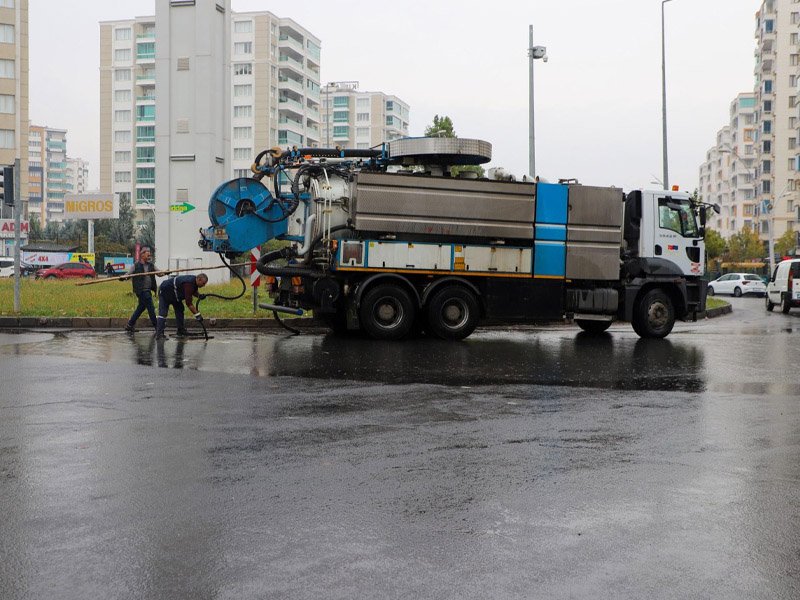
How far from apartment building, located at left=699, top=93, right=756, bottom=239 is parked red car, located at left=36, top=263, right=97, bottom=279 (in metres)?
82.1

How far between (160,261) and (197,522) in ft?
92.0

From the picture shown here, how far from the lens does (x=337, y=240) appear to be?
51.9 ft

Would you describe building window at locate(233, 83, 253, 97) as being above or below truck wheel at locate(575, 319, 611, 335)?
above

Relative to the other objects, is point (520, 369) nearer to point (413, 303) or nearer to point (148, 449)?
point (413, 303)

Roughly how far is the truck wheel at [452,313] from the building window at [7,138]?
64.5 meters

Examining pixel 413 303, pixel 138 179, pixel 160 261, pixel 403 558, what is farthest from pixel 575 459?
pixel 138 179

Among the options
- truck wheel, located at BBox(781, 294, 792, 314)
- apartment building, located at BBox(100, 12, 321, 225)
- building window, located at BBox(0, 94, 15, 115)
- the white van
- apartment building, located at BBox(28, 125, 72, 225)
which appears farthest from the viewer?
apartment building, located at BBox(28, 125, 72, 225)

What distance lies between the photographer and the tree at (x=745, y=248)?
9475 cm

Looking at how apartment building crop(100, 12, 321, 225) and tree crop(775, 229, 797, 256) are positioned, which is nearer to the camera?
tree crop(775, 229, 797, 256)

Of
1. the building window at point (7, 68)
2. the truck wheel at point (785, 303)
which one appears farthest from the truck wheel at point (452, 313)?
the building window at point (7, 68)

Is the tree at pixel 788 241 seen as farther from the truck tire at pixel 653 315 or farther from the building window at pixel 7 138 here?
the truck tire at pixel 653 315

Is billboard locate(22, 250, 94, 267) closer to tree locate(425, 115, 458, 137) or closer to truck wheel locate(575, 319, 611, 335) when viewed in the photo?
tree locate(425, 115, 458, 137)

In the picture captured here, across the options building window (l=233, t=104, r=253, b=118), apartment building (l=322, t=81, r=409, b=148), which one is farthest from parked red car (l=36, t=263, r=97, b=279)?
apartment building (l=322, t=81, r=409, b=148)

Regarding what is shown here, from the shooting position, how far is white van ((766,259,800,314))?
30.3m
